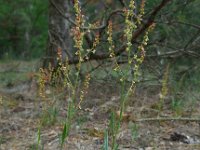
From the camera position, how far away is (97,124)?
3.93 metres

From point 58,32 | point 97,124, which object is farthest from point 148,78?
point 97,124

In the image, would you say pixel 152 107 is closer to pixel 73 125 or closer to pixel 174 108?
pixel 174 108

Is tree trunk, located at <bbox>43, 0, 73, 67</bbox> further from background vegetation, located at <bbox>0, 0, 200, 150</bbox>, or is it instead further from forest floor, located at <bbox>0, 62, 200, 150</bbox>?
forest floor, located at <bbox>0, 62, 200, 150</bbox>

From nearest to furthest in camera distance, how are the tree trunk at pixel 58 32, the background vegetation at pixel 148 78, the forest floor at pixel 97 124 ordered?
the forest floor at pixel 97 124 → the background vegetation at pixel 148 78 → the tree trunk at pixel 58 32

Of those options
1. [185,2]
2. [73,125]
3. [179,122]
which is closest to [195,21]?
[185,2]

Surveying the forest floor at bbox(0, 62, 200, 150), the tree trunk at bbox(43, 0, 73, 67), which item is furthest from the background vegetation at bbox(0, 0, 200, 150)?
the tree trunk at bbox(43, 0, 73, 67)

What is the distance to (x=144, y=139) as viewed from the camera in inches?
137

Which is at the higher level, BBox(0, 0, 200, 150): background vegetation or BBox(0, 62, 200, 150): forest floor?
BBox(0, 0, 200, 150): background vegetation

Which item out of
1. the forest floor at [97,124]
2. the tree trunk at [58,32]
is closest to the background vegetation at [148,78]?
the forest floor at [97,124]

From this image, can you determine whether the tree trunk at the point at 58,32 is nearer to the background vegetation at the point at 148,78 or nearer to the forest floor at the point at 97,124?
the background vegetation at the point at 148,78

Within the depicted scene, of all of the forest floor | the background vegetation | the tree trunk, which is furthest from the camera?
the tree trunk

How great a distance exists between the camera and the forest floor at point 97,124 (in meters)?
3.40

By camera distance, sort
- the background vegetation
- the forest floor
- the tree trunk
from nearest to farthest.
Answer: the forest floor < the background vegetation < the tree trunk

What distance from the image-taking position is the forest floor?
134 inches
